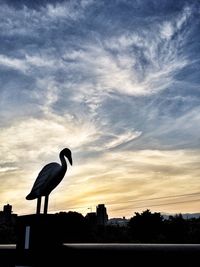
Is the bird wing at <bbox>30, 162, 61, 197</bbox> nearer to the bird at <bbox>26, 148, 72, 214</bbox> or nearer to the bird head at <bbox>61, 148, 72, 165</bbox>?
the bird at <bbox>26, 148, 72, 214</bbox>

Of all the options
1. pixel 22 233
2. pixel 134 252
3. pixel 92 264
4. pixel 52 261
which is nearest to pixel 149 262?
pixel 134 252

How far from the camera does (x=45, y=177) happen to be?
7.13 m

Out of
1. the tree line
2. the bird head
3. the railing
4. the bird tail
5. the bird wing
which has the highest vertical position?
the tree line

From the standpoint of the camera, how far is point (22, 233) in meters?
6.40

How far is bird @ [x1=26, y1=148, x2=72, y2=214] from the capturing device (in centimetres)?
702

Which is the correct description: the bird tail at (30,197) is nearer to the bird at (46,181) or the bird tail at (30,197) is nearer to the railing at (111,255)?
the bird at (46,181)

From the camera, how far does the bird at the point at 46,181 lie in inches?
276

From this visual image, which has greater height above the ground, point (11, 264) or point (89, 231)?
point (89, 231)

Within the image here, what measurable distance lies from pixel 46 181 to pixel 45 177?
0.35 ft

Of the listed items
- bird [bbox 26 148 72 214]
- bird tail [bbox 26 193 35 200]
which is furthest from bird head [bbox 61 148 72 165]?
bird tail [bbox 26 193 35 200]

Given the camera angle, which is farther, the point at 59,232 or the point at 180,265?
the point at 59,232

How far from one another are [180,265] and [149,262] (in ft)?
1.29

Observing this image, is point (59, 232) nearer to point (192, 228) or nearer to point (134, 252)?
point (134, 252)

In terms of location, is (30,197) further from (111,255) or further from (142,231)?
(142,231)
